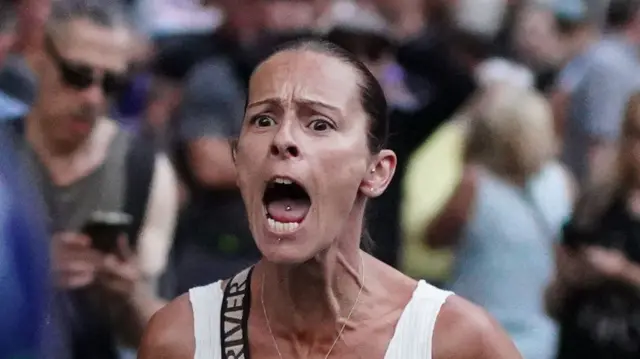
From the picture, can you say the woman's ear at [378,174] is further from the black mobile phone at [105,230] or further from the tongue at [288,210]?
the black mobile phone at [105,230]

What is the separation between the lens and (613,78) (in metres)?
3.46

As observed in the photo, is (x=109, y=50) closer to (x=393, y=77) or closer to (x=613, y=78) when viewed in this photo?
(x=393, y=77)

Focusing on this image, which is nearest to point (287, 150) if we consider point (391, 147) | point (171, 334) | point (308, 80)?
point (308, 80)

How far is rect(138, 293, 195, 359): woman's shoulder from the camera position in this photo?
170 cm

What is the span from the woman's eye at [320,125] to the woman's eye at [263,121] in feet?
0.19

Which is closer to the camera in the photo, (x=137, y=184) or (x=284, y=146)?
(x=284, y=146)

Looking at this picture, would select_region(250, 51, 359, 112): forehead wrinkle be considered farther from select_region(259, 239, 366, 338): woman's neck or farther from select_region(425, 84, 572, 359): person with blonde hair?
select_region(425, 84, 572, 359): person with blonde hair

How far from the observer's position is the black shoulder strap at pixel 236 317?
167cm

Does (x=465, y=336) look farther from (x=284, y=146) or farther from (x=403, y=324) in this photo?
(x=284, y=146)

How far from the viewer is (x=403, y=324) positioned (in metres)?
1.68

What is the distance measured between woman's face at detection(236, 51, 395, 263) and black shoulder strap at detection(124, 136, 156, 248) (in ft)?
3.47

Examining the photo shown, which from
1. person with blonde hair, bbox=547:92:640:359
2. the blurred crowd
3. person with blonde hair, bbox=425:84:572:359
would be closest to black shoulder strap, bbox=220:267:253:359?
the blurred crowd

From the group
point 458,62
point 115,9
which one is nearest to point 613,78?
point 458,62

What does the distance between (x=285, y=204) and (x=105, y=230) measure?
3.79ft
